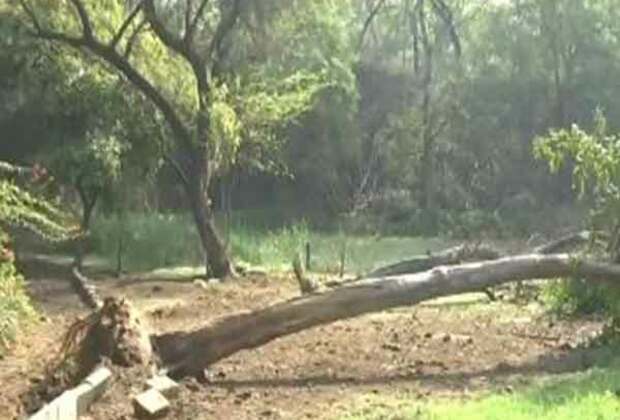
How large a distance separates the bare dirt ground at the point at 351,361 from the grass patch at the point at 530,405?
1.11ft

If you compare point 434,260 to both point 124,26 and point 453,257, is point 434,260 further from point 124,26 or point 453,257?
point 124,26

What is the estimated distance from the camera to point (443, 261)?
1619 centimetres

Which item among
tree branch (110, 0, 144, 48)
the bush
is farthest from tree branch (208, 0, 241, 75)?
the bush

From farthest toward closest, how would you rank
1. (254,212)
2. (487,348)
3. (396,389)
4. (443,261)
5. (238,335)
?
(254,212) → (443,261) → (487,348) → (238,335) → (396,389)

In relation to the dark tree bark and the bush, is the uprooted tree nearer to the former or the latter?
the bush

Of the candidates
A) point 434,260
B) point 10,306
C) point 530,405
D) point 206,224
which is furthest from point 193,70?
point 530,405

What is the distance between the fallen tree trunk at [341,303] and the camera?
9414mm

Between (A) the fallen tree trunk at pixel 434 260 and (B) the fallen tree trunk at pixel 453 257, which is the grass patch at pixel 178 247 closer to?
(A) the fallen tree trunk at pixel 434 260

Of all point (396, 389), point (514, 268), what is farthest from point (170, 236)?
point (396, 389)

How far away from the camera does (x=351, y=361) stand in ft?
32.7

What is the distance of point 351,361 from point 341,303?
50 centimetres

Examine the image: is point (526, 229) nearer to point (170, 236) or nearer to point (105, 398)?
point (170, 236)

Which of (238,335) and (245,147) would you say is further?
(245,147)

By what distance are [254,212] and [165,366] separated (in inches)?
974
